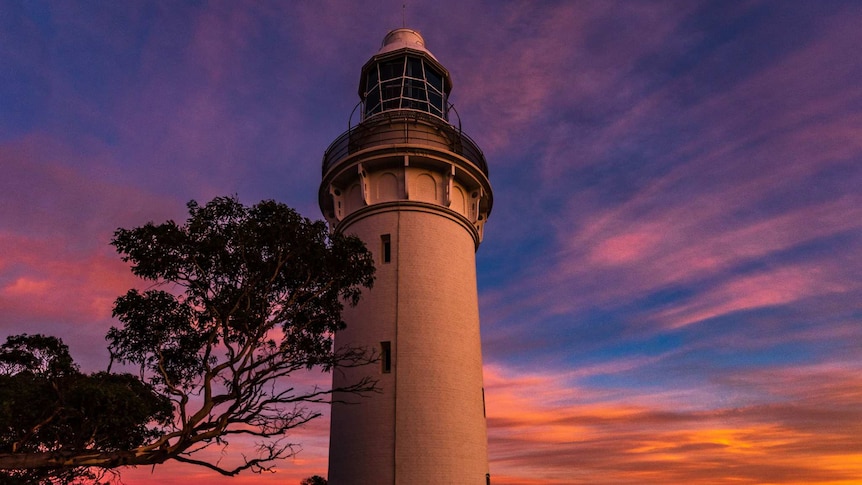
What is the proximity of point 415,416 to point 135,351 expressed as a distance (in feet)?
33.4

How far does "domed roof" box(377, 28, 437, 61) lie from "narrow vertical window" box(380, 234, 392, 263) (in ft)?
37.1

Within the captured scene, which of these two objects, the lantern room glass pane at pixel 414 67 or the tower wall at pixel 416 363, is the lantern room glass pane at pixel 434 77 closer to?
the lantern room glass pane at pixel 414 67

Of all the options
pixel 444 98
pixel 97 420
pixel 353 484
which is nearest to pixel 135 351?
pixel 97 420

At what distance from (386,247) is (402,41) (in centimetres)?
1280

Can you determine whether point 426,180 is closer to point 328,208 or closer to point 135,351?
point 328,208

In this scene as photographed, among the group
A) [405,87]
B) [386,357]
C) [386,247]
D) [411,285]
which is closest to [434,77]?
[405,87]

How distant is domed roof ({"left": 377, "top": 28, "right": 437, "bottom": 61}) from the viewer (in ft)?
103

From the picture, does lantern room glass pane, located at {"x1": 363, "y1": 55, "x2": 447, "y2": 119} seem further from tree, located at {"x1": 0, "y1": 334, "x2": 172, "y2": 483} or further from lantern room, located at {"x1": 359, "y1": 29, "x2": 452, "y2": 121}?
tree, located at {"x1": 0, "y1": 334, "x2": 172, "y2": 483}

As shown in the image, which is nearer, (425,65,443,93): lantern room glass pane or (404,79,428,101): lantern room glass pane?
(404,79,428,101): lantern room glass pane

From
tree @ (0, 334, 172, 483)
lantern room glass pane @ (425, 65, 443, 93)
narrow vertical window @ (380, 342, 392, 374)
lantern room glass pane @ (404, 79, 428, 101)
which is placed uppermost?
lantern room glass pane @ (425, 65, 443, 93)

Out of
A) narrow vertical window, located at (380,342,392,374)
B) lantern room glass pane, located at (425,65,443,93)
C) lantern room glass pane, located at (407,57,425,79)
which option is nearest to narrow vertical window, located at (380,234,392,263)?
narrow vertical window, located at (380,342,392,374)

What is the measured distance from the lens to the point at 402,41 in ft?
105

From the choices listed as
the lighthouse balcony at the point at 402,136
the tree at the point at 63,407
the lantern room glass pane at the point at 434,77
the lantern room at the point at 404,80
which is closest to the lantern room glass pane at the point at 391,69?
the lantern room at the point at 404,80

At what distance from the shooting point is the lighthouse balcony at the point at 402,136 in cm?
2777
